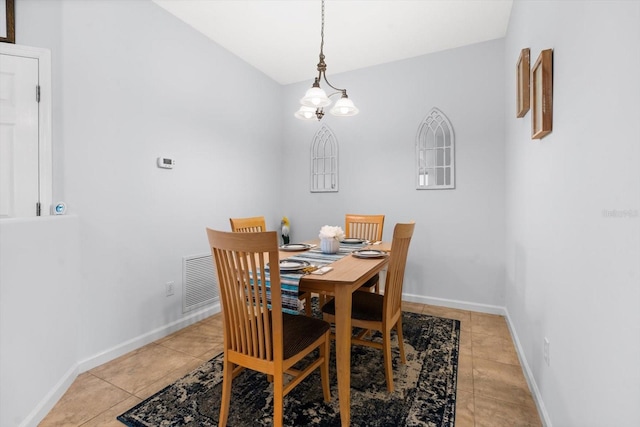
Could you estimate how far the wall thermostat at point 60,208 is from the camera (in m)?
1.94

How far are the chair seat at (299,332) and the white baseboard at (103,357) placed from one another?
1.30m

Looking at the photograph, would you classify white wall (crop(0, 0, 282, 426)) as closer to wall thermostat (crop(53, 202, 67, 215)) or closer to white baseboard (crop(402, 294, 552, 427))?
wall thermostat (crop(53, 202, 67, 215))

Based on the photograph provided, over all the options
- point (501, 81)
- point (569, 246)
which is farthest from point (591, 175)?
point (501, 81)

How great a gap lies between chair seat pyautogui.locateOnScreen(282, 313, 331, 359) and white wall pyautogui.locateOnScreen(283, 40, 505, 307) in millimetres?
2120

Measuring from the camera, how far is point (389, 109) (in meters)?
3.55

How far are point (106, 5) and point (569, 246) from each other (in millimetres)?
3201

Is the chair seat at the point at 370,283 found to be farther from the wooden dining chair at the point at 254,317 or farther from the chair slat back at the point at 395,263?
the wooden dining chair at the point at 254,317

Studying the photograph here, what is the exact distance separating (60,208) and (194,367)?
4.51 ft

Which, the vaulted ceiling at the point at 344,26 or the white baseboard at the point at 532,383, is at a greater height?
the vaulted ceiling at the point at 344,26

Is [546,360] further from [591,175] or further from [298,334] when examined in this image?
[298,334]

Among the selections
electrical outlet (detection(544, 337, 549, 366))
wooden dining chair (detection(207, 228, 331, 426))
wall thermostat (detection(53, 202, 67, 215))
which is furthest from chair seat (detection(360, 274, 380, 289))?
wall thermostat (detection(53, 202, 67, 215))

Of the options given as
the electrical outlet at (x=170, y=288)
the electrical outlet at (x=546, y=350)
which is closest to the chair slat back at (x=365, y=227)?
the electrical outlet at (x=546, y=350)

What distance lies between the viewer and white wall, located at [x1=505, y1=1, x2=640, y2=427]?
2.63ft

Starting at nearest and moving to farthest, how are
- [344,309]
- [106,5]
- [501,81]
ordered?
[344,309] → [106,5] → [501,81]
